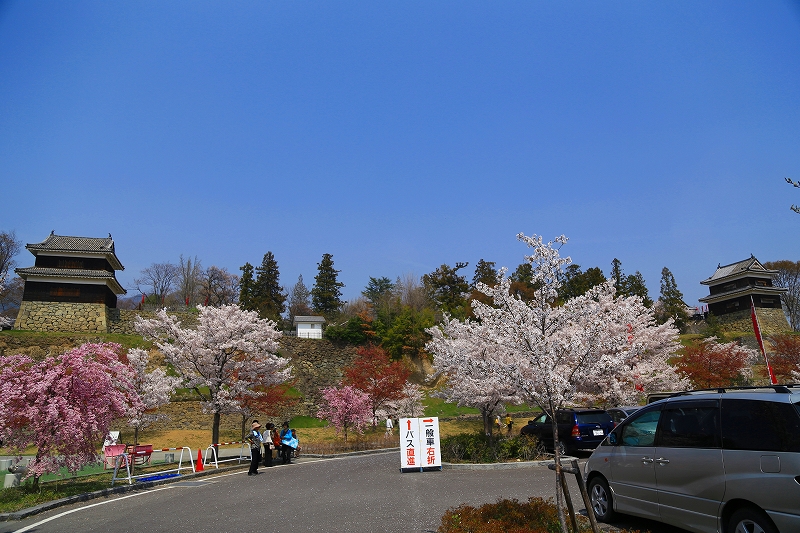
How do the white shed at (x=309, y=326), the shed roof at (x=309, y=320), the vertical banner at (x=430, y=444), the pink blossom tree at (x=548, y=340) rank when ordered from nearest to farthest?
the pink blossom tree at (x=548, y=340)
the vertical banner at (x=430, y=444)
the white shed at (x=309, y=326)
the shed roof at (x=309, y=320)

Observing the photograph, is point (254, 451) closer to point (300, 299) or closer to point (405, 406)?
point (405, 406)

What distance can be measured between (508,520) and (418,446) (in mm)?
8438

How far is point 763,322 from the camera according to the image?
60.8m

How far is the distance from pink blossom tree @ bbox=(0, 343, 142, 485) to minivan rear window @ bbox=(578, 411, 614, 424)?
13319 mm

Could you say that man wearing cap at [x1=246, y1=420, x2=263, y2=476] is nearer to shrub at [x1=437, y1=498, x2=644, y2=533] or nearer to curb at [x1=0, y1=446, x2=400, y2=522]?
curb at [x1=0, y1=446, x2=400, y2=522]

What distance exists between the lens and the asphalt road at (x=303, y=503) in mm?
8195

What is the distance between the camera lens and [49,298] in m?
43.8

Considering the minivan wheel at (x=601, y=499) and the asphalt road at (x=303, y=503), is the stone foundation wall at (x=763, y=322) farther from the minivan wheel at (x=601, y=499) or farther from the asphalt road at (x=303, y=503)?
the minivan wheel at (x=601, y=499)

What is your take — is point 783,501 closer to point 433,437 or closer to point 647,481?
point 647,481

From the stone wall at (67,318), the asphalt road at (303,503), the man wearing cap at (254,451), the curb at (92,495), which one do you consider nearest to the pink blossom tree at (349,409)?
the curb at (92,495)

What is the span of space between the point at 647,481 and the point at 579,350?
194 cm

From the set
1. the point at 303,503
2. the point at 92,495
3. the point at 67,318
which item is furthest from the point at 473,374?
the point at 67,318

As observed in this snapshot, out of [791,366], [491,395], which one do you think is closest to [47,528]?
[491,395]

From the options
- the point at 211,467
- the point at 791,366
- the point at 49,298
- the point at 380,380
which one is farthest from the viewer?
the point at 49,298
